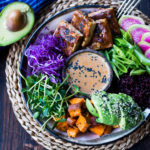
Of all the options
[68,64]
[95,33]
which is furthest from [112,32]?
[68,64]

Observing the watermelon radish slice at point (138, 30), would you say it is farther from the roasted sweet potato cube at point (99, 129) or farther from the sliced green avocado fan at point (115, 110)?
the roasted sweet potato cube at point (99, 129)

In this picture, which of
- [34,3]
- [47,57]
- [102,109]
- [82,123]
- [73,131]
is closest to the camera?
[102,109]

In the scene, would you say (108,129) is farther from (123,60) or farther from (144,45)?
(144,45)

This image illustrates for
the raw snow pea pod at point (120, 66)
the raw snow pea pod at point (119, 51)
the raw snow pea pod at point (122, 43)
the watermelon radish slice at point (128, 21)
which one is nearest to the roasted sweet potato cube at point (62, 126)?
the raw snow pea pod at point (120, 66)

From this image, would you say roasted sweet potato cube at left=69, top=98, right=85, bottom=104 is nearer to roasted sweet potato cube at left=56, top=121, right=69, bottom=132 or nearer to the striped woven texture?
roasted sweet potato cube at left=56, top=121, right=69, bottom=132

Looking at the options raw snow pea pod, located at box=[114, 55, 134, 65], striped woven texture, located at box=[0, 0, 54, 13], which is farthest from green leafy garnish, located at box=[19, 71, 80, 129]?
striped woven texture, located at box=[0, 0, 54, 13]

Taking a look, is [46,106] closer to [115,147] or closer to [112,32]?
[115,147]

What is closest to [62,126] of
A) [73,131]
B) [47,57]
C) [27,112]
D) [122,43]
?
[73,131]
